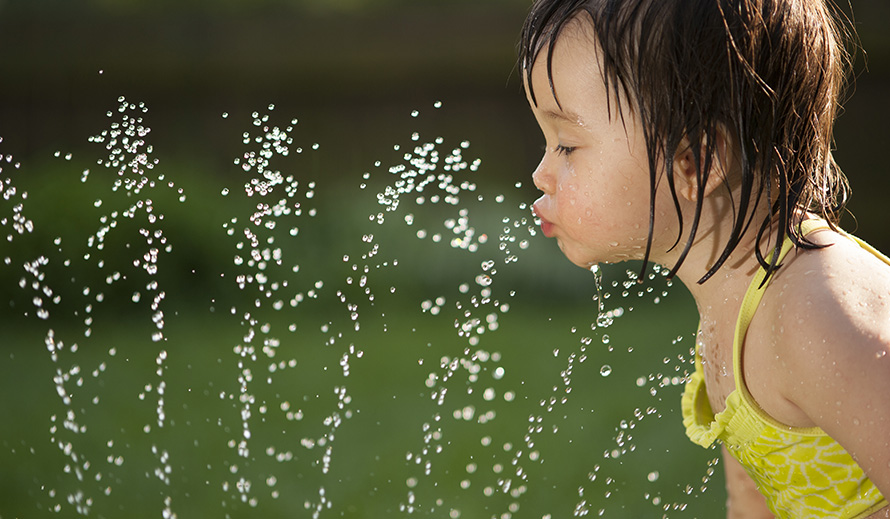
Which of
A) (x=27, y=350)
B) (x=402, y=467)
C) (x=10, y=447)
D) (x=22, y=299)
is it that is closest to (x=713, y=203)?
(x=402, y=467)

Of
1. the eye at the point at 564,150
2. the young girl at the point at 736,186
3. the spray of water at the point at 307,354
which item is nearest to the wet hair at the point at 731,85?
the young girl at the point at 736,186

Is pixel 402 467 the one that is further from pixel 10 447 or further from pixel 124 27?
pixel 124 27

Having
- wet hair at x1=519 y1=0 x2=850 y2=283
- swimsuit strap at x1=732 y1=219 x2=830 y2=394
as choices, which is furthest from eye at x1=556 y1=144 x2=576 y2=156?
swimsuit strap at x1=732 y1=219 x2=830 y2=394

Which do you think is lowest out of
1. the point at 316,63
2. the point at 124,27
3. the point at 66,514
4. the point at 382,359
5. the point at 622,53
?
the point at 382,359

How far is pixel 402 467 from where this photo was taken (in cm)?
334

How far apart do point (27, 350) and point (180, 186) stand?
1.28 m

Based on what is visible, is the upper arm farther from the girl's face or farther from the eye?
the eye

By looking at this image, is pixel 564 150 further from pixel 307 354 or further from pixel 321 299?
pixel 321 299

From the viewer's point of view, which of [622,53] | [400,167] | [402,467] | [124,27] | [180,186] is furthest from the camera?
[400,167]

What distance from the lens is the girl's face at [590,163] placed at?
148 centimetres

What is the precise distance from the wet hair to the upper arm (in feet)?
0.45

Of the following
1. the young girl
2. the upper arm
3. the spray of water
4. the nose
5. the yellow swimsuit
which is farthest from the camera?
the spray of water

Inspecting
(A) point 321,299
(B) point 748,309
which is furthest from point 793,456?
(A) point 321,299

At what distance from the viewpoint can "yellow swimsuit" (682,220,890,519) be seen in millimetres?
1443
